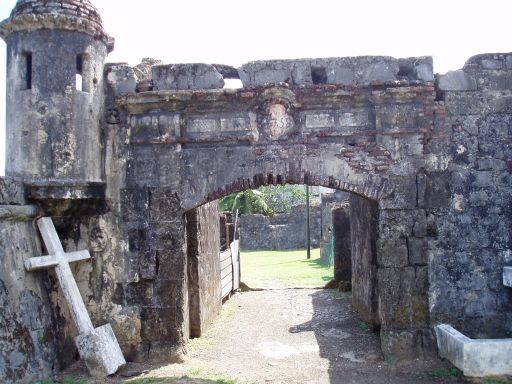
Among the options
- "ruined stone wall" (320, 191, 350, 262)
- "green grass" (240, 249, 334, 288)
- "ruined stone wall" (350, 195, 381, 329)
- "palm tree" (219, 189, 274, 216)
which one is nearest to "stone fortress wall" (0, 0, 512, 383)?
"ruined stone wall" (350, 195, 381, 329)

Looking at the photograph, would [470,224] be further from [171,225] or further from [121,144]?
[121,144]

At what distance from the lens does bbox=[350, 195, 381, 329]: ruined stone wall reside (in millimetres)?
8414

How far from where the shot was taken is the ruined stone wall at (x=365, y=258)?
841 cm

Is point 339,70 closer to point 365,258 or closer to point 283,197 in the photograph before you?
point 365,258

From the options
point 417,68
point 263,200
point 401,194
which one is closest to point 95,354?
point 401,194

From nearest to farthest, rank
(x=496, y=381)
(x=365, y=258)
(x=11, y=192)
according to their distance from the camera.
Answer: (x=496, y=381) → (x=11, y=192) → (x=365, y=258)

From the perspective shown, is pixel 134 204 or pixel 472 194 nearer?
pixel 472 194

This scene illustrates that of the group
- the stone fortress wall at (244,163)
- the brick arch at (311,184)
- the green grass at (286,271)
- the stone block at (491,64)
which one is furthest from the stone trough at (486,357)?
the green grass at (286,271)

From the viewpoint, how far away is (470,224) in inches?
265

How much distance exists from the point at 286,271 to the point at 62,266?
34.9 ft

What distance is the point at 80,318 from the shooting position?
6254 millimetres

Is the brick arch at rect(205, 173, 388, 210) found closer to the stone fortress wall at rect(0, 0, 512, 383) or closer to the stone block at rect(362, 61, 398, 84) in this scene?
the stone fortress wall at rect(0, 0, 512, 383)

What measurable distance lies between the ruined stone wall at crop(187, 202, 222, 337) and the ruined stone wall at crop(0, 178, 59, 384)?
2.38 meters

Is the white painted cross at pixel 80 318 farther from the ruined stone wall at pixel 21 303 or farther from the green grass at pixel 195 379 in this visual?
the green grass at pixel 195 379
